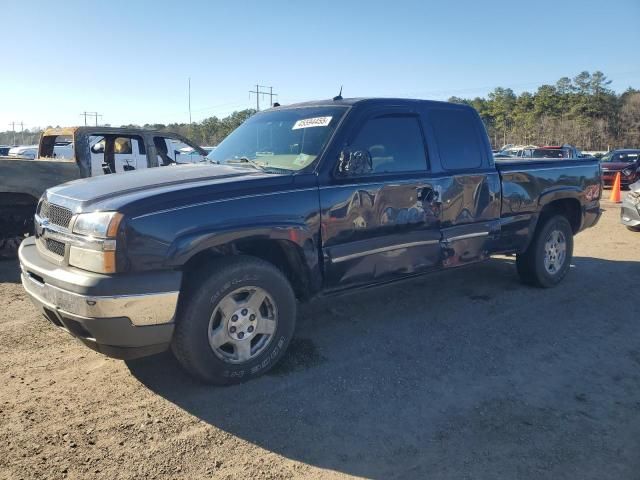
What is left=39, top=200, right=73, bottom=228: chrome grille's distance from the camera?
133 inches

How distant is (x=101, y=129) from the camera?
816cm

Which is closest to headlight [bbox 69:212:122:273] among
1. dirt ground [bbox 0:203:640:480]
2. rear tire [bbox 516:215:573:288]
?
dirt ground [bbox 0:203:640:480]

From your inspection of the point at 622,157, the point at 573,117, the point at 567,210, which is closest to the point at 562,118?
the point at 573,117

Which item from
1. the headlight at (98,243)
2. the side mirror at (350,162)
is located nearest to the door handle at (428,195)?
the side mirror at (350,162)

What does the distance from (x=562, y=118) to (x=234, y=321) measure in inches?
2722

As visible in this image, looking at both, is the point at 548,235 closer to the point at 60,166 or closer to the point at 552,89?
the point at 60,166

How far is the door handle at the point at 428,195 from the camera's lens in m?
→ 4.54

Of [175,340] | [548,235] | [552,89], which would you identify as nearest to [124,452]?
[175,340]

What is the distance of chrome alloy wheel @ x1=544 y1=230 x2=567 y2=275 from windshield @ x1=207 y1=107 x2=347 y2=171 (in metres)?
3.25

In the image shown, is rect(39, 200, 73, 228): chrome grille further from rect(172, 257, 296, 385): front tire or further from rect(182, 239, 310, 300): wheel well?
rect(172, 257, 296, 385): front tire

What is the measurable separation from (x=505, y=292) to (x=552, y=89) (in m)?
72.8

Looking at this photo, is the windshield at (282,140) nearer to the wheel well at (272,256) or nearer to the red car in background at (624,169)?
the wheel well at (272,256)

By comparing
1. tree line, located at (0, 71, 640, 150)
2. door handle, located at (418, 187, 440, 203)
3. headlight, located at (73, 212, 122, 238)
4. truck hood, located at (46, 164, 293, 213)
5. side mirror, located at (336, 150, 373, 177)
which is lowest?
headlight, located at (73, 212, 122, 238)

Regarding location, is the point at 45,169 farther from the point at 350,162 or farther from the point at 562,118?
the point at 562,118
